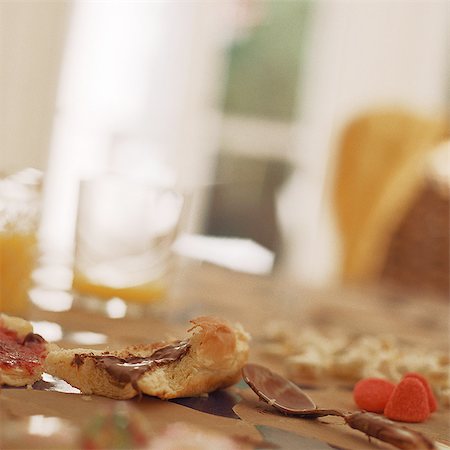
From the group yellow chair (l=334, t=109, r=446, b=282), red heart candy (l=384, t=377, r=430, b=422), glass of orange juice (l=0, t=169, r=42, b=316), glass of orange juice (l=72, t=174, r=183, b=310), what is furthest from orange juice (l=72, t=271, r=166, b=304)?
yellow chair (l=334, t=109, r=446, b=282)

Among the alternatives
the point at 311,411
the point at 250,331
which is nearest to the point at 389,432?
the point at 311,411

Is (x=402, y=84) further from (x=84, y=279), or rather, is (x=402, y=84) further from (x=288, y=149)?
(x=84, y=279)

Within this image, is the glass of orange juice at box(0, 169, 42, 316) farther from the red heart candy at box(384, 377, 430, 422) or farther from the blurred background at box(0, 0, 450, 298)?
the blurred background at box(0, 0, 450, 298)

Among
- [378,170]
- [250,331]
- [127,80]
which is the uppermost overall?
[127,80]

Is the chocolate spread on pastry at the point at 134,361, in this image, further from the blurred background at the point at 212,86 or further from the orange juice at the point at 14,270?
the blurred background at the point at 212,86

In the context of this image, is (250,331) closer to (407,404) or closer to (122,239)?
(122,239)

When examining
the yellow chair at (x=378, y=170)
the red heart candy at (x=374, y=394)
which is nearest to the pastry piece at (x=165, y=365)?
the red heart candy at (x=374, y=394)

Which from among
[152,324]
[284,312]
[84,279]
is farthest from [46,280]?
[284,312]
